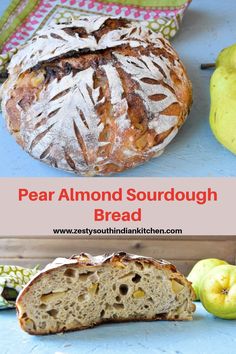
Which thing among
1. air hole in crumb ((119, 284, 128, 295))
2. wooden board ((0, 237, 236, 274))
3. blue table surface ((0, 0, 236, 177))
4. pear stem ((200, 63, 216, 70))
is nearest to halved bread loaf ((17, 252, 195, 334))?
air hole in crumb ((119, 284, 128, 295))

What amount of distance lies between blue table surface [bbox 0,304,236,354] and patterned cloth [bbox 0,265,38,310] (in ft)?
0.16

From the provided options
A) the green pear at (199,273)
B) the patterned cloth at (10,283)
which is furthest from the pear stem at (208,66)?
the patterned cloth at (10,283)

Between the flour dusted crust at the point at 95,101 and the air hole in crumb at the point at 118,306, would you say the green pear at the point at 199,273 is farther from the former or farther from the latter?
the flour dusted crust at the point at 95,101

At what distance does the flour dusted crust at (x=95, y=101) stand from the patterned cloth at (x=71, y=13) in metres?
0.21

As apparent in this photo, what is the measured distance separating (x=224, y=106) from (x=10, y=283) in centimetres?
45

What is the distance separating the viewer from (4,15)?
1277 mm

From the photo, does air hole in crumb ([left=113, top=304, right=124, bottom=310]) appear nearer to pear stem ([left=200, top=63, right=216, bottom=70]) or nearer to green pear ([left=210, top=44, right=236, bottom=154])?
green pear ([left=210, top=44, right=236, bottom=154])

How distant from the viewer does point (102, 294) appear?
Answer: 1.07 m

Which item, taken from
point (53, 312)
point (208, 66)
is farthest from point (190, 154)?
point (53, 312)

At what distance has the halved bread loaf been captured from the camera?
103 cm

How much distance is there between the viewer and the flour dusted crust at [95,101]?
3.21 feet

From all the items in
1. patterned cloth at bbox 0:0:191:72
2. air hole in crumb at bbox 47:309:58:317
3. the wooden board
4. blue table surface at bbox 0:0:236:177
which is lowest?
the wooden board

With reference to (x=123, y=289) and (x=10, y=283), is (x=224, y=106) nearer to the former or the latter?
(x=123, y=289)

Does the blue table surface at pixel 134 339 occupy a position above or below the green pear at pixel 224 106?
below
